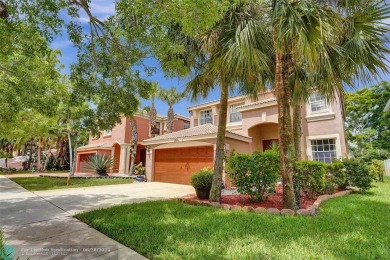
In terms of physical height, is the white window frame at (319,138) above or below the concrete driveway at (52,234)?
above

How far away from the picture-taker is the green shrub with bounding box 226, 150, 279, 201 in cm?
740

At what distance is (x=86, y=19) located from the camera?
20.6 ft

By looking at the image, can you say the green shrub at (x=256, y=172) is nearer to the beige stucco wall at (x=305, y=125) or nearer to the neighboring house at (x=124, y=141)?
the beige stucco wall at (x=305, y=125)

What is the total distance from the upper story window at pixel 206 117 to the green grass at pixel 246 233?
49.2ft

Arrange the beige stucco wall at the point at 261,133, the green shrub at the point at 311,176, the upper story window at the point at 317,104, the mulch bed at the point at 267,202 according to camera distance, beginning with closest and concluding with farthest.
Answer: the mulch bed at the point at 267,202 → the green shrub at the point at 311,176 → the upper story window at the point at 317,104 → the beige stucco wall at the point at 261,133

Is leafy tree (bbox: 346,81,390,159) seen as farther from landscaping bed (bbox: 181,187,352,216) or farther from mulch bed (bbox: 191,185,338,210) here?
mulch bed (bbox: 191,185,338,210)

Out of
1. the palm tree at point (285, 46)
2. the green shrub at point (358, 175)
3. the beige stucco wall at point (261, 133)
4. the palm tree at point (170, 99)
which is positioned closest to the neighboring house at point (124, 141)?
the palm tree at point (170, 99)

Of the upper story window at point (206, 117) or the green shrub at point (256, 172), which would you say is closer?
the green shrub at point (256, 172)

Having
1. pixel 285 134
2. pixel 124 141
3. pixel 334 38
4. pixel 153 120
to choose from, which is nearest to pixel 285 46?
pixel 334 38

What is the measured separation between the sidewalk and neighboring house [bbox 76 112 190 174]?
16.6 m

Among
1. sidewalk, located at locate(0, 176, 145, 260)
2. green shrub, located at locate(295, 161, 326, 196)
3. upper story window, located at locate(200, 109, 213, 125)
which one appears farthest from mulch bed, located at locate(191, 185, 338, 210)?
upper story window, located at locate(200, 109, 213, 125)

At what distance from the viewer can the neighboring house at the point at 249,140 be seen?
1391 centimetres

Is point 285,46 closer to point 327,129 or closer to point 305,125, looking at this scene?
point 327,129

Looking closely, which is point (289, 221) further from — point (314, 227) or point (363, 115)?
point (363, 115)
